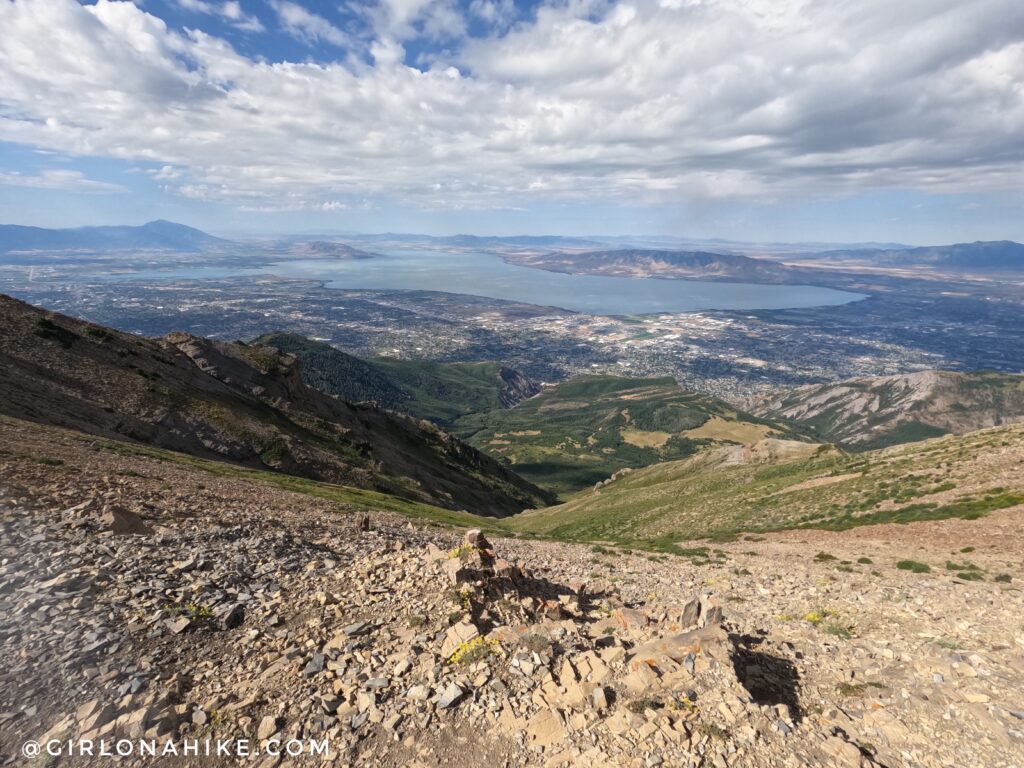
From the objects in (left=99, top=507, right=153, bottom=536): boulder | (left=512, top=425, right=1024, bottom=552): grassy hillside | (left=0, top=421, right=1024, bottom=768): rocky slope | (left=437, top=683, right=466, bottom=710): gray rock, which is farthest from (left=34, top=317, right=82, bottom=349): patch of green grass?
(left=437, top=683, right=466, bottom=710): gray rock

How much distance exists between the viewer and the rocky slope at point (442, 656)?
9938mm

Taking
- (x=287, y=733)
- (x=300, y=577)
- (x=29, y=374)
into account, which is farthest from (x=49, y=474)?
(x=29, y=374)

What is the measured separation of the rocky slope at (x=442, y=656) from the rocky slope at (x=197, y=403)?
1156 inches

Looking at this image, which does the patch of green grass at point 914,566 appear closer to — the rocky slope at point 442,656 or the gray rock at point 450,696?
the rocky slope at point 442,656

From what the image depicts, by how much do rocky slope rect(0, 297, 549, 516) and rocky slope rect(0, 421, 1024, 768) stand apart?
29366 mm

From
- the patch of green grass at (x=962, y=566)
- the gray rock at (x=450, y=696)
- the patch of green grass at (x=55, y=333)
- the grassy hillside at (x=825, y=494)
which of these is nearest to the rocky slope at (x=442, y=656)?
the gray rock at (x=450, y=696)

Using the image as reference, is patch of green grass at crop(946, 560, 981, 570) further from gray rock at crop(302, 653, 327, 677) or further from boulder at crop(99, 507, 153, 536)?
boulder at crop(99, 507, 153, 536)

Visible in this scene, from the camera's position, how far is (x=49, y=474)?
67.8ft

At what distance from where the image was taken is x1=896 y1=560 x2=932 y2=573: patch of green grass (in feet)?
77.1

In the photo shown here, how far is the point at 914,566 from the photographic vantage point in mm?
23922

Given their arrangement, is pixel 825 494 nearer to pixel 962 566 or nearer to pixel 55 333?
pixel 962 566

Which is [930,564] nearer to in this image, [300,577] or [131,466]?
[300,577]

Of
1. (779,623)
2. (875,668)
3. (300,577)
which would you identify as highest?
(300,577)

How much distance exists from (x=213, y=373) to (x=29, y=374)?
32.1 meters
